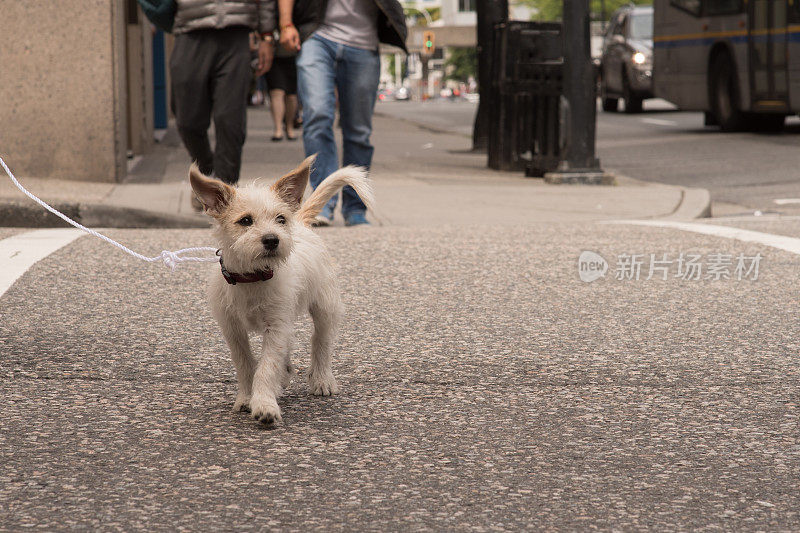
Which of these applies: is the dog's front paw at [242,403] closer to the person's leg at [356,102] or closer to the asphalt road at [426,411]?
the asphalt road at [426,411]

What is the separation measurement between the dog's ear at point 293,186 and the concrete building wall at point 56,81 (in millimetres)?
7159

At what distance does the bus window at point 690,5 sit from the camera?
20.9m

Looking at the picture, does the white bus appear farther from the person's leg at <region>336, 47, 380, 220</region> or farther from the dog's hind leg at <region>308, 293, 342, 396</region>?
the dog's hind leg at <region>308, 293, 342, 396</region>

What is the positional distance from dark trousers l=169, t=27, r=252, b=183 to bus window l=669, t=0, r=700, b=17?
1472cm

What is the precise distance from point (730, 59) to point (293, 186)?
17.6 metres

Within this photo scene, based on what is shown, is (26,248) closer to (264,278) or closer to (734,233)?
(264,278)

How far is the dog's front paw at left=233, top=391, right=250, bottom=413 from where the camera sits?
146 inches

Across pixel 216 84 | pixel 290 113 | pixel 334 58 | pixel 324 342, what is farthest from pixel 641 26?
pixel 324 342

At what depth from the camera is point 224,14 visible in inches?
301

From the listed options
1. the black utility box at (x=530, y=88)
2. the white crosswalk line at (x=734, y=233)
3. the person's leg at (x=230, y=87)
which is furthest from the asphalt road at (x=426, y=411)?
the black utility box at (x=530, y=88)

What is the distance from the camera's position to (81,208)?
852 cm

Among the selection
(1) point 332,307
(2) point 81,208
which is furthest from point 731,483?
(2) point 81,208

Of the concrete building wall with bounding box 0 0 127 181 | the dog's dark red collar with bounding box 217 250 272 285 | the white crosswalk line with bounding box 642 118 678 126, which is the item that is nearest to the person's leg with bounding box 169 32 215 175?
the concrete building wall with bounding box 0 0 127 181

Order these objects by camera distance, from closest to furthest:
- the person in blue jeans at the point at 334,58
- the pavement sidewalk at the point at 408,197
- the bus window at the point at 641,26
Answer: the person in blue jeans at the point at 334,58 < the pavement sidewalk at the point at 408,197 < the bus window at the point at 641,26
